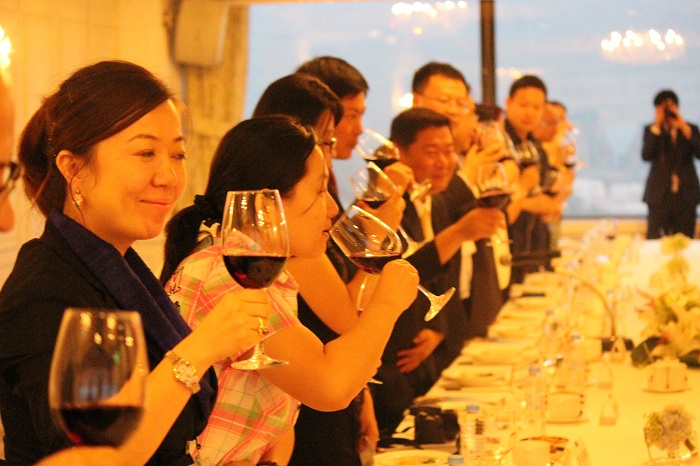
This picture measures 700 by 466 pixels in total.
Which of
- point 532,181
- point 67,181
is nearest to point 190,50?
point 532,181

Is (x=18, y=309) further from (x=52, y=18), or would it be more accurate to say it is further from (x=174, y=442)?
(x=52, y=18)

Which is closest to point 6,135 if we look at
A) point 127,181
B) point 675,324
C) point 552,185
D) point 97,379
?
point 97,379

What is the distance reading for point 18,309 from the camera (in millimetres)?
1340

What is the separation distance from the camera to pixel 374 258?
196 cm

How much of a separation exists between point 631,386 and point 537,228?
12.8 feet

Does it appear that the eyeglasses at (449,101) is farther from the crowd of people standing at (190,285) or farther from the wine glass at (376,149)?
the crowd of people standing at (190,285)

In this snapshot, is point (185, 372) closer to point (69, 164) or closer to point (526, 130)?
point (69, 164)

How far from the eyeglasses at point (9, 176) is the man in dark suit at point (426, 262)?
170 cm

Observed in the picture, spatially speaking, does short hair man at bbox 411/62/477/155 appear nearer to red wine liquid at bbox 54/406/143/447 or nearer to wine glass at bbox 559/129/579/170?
wine glass at bbox 559/129/579/170

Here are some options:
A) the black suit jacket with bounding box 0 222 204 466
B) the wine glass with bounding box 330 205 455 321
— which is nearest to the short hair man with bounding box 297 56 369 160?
the wine glass with bounding box 330 205 455 321

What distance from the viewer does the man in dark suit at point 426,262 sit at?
3.05 m

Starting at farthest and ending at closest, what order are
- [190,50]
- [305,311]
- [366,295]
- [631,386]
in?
[190,50]
[631,386]
[305,311]
[366,295]

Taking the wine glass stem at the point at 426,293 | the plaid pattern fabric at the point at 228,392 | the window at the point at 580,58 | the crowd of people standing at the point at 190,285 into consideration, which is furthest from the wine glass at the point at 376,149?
the window at the point at 580,58

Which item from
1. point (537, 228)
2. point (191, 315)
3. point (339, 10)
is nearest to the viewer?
point (191, 315)
